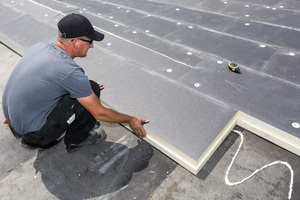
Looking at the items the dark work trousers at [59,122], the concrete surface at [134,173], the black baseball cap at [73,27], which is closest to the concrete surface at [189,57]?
the concrete surface at [134,173]

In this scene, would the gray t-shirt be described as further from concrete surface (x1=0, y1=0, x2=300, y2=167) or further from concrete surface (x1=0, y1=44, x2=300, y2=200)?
concrete surface (x1=0, y1=0, x2=300, y2=167)

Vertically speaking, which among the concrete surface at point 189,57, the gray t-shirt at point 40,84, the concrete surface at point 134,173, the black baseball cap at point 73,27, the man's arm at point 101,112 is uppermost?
the black baseball cap at point 73,27

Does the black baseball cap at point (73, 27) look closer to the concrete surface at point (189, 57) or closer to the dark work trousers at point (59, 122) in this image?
the dark work trousers at point (59, 122)

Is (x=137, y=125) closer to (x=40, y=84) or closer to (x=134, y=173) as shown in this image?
(x=134, y=173)

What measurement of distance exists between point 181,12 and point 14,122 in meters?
4.88

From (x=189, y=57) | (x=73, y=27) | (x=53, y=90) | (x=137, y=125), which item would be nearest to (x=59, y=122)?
(x=53, y=90)

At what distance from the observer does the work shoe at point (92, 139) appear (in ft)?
8.57

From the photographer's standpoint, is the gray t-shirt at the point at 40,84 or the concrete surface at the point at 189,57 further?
the concrete surface at the point at 189,57

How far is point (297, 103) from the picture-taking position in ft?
8.90

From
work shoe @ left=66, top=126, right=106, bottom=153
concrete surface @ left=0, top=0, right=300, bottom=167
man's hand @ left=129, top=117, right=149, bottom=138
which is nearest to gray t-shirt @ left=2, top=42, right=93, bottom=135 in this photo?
man's hand @ left=129, top=117, right=149, bottom=138

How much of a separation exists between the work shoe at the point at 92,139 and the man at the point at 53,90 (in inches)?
15.0

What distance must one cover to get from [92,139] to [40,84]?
1.07 metres

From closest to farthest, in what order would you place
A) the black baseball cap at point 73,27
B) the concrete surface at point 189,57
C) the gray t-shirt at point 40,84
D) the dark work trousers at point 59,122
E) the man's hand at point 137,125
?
the gray t-shirt at point 40,84
the black baseball cap at point 73,27
the dark work trousers at point 59,122
the man's hand at point 137,125
the concrete surface at point 189,57

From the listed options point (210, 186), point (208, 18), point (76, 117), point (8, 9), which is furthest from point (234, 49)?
point (8, 9)
